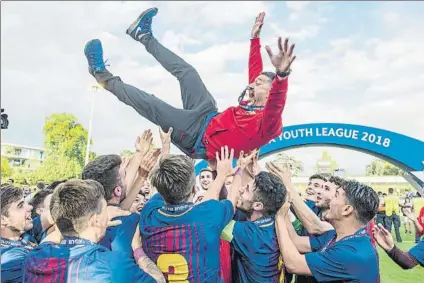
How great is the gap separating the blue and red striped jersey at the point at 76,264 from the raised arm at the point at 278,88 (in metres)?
1.57

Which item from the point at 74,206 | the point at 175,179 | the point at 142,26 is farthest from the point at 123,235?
the point at 142,26

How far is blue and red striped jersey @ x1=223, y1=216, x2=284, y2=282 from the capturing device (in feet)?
8.54

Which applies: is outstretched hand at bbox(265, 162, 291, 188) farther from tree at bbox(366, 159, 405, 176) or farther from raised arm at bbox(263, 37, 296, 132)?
tree at bbox(366, 159, 405, 176)

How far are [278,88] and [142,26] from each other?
161cm

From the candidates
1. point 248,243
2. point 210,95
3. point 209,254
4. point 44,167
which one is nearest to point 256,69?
point 210,95

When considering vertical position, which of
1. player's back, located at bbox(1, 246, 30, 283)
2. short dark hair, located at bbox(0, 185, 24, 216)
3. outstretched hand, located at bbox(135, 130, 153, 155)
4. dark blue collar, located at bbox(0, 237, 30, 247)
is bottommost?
player's back, located at bbox(1, 246, 30, 283)

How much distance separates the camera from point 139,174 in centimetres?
293

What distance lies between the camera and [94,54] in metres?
3.88

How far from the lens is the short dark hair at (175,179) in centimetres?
229

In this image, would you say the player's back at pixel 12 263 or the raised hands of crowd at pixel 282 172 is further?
the raised hands of crowd at pixel 282 172

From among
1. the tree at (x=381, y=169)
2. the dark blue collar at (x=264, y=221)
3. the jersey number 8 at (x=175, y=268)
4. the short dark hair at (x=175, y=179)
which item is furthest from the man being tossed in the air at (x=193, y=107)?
the tree at (x=381, y=169)

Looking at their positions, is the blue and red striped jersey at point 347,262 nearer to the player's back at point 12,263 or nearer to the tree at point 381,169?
the player's back at point 12,263

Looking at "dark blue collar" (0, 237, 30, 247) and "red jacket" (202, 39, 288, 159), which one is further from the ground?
"red jacket" (202, 39, 288, 159)

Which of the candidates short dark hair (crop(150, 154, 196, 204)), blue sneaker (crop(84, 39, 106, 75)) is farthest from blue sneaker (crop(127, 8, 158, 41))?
short dark hair (crop(150, 154, 196, 204))
